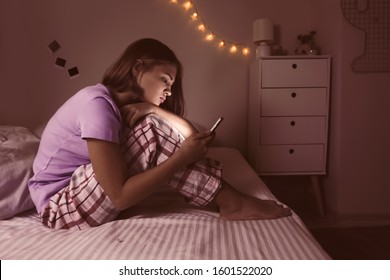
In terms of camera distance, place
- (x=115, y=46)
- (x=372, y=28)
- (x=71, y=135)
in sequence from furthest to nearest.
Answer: (x=115, y=46) < (x=372, y=28) < (x=71, y=135)

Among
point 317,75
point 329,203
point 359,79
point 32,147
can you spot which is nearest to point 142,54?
point 32,147

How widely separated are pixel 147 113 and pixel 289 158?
1.09 m

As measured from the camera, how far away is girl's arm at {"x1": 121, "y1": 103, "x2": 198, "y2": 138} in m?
0.90

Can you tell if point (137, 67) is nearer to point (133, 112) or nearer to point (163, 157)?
point (133, 112)

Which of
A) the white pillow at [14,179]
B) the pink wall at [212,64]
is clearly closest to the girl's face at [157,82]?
the white pillow at [14,179]

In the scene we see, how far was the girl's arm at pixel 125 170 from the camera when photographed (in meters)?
0.75

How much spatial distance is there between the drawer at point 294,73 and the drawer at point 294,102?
3cm

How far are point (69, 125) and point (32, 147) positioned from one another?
41cm

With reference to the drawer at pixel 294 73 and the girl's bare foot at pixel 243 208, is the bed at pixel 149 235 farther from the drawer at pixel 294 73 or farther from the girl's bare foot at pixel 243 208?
the drawer at pixel 294 73

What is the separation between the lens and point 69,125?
2.75 ft

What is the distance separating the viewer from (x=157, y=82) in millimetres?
963

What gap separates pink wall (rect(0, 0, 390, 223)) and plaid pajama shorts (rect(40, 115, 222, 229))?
1116 mm

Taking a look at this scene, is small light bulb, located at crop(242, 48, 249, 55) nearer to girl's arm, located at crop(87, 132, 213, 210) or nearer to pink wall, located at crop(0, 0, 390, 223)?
pink wall, located at crop(0, 0, 390, 223)

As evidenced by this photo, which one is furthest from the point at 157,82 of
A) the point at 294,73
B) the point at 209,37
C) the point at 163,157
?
the point at 209,37
